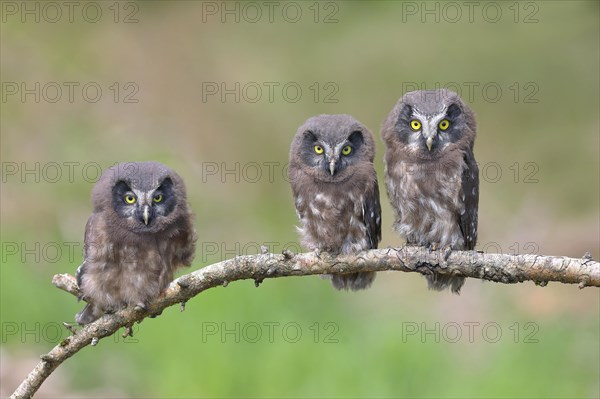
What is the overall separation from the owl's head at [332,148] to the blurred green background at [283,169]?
402cm

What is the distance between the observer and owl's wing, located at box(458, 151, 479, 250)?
6566 mm

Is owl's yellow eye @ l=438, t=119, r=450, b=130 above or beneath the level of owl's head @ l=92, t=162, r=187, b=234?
above

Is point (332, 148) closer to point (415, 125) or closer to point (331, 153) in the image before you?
point (331, 153)

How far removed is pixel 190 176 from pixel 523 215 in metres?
4.92

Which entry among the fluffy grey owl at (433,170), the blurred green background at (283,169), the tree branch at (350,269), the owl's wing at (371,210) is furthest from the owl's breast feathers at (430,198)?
the blurred green background at (283,169)

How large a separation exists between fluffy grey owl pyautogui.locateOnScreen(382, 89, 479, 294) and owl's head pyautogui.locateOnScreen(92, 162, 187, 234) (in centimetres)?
138

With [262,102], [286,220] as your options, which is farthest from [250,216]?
[262,102]

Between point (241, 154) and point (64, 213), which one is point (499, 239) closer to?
point (241, 154)

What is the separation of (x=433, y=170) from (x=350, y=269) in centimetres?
97

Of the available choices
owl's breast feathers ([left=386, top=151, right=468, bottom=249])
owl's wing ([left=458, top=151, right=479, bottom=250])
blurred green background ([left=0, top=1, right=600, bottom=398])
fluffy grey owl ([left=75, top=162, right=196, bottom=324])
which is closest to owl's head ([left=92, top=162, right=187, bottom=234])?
fluffy grey owl ([left=75, top=162, right=196, bottom=324])

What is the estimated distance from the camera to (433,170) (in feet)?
21.4

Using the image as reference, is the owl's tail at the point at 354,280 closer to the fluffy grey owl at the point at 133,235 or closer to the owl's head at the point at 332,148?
the owl's head at the point at 332,148

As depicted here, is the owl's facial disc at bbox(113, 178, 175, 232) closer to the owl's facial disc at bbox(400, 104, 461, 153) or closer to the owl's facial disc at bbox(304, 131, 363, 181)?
the owl's facial disc at bbox(304, 131, 363, 181)

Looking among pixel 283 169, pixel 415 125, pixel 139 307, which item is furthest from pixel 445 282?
pixel 283 169
